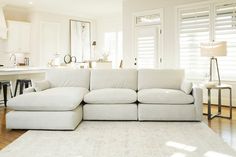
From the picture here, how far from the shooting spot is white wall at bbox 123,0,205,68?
5977 mm

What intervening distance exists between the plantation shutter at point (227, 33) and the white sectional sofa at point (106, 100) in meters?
1.29

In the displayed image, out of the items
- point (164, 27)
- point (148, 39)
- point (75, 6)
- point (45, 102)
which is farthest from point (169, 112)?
point (75, 6)

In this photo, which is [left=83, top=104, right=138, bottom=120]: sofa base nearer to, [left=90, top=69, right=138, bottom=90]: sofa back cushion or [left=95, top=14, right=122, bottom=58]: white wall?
[left=90, top=69, right=138, bottom=90]: sofa back cushion

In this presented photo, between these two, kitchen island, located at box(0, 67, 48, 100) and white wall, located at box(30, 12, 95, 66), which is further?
white wall, located at box(30, 12, 95, 66)

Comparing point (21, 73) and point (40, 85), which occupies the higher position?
point (21, 73)

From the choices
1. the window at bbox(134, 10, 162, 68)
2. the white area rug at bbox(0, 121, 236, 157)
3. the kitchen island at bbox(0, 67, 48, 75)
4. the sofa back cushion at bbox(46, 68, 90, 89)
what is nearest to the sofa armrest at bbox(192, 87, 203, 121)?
the white area rug at bbox(0, 121, 236, 157)

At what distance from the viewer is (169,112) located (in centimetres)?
384

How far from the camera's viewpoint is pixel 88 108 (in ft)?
13.0

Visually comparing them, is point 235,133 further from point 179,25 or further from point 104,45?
point 104,45

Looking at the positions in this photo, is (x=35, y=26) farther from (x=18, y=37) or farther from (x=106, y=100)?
(x=106, y=100)

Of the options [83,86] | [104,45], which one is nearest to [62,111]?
[83,86]

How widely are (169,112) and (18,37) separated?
573 cm

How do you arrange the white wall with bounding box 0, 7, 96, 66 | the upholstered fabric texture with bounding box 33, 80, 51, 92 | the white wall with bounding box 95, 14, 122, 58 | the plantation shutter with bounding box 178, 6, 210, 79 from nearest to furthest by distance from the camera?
the upholstered fabric texture with bounding box 33, 80, 51, 92 < the plantation shutter with bounding box 178, 6, 210, 79 < the white wall with bounding box 0, 7, 96, 66 < the white wall with bounding box 95, 14, 122, 58

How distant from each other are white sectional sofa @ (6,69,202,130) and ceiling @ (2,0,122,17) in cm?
337
